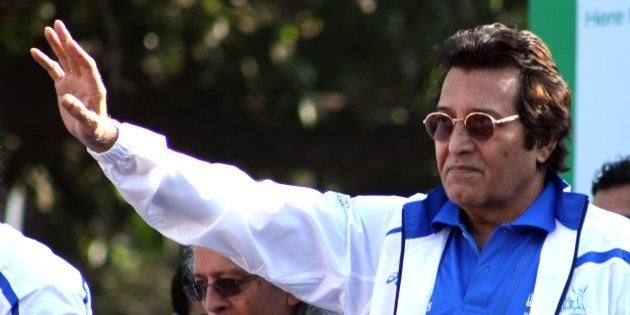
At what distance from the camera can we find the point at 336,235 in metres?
3.94

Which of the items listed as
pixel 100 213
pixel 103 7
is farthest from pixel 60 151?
pixel 103 7

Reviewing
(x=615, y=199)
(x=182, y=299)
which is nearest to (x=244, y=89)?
(x=182, y=299)

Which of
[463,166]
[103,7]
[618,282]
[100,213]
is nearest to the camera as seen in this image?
[618,282]

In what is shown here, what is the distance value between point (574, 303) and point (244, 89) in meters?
4.49

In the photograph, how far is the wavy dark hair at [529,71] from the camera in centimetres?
362

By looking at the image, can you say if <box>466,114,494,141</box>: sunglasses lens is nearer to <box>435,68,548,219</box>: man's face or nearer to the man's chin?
<box>435,68,548,219</box>: man's face

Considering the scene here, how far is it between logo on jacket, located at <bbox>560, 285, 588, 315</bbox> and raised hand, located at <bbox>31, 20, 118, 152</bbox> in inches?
44.5

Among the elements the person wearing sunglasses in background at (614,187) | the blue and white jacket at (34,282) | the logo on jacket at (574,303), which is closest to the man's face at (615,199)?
the person wearing sunglasses in background at (614,187)

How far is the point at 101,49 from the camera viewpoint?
24.6 feet

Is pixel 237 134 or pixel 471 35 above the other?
pixel 471 35

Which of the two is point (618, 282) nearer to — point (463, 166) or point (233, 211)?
point (463, 166)

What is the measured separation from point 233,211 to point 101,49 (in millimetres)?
3857

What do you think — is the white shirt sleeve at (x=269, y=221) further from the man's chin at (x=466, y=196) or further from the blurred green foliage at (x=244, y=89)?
the blurred green foliage at (x=244, y=89)

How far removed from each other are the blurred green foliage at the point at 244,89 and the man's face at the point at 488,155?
3.35 metres
